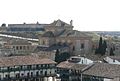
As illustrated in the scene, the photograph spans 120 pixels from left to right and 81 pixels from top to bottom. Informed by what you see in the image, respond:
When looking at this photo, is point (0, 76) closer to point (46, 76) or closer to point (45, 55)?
point (46, 76)

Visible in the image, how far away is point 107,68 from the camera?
54.8 meters

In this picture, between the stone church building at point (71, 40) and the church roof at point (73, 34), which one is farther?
the church roof at point (73, 34)

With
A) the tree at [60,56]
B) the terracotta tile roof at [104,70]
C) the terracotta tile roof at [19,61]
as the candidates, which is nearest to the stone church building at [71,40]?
the tree at [60,56]

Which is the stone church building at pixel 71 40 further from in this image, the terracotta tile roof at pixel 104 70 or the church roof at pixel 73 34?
the terracotta tile roof at pixel 104 70

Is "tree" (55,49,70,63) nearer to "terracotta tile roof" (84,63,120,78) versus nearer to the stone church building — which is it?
the stone church building

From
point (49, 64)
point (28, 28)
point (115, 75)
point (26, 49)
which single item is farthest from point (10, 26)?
point (115, 75)

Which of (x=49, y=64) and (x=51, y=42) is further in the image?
(x=51, y=42)

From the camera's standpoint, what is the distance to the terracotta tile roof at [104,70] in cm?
5232

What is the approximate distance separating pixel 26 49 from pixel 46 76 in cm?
3341

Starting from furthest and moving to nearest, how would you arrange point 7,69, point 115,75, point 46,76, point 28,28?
point 28,28, point 46,76, point 7,69, point 115,75

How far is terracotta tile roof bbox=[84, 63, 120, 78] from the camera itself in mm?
52322

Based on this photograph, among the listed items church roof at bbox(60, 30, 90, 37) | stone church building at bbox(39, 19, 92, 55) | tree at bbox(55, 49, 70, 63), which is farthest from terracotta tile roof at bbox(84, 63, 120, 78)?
church roof at bbox(60, 30, 90, 37)

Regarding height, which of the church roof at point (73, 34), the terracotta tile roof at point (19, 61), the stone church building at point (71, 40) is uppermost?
the church roof at point (73, 34)

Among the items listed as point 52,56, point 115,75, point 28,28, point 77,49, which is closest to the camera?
point 115,75
